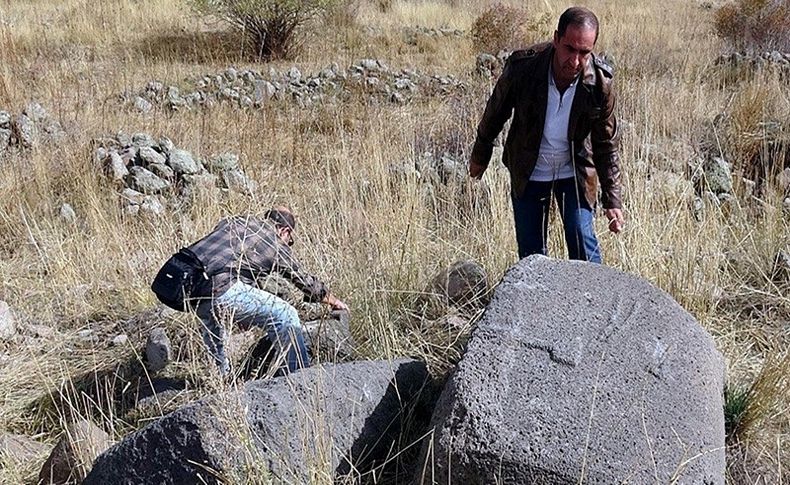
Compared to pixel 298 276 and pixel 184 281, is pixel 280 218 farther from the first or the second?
pixel 184 281

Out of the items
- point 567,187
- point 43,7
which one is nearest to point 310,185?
point 567,187

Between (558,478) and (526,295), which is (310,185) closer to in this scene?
(526,295)

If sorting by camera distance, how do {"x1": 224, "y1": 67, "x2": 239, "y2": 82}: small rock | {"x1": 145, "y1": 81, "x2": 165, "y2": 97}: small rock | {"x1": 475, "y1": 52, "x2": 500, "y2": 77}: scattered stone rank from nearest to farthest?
{"x1": 145, "y1": 81, "x2": 165, "y2": 97}: small rock → {"x1": 475, "y1": 52, "x2": 500, "y2": 77}: scattered stone → {"x1": 224, "y1": 67, "x2": 239, "y2": 82}: small rock

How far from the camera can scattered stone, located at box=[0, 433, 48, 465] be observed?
2.88 meters

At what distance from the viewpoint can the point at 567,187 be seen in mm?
3623

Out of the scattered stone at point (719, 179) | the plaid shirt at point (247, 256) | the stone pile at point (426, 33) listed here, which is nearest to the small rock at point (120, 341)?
the plaid shirt at point (247, 256)

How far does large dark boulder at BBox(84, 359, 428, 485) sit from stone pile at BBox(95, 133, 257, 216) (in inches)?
126

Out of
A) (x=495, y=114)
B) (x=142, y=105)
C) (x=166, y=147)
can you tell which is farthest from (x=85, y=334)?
(x=142, y=105)

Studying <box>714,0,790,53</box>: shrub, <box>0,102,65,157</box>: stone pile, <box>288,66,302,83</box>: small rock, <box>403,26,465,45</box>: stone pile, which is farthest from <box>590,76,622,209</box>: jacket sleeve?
<box>403,26,465,45</box>: stone pile

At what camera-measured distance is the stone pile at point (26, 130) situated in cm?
648

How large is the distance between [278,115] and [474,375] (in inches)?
261

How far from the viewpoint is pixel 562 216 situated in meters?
3.68

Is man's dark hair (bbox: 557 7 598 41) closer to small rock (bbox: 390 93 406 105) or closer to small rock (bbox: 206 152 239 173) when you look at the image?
small rock (bbox: 206 152 239 173)

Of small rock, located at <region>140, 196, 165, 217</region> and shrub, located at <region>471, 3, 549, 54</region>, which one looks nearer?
small rock, located at <region>140, 196, 165, 217</region>
